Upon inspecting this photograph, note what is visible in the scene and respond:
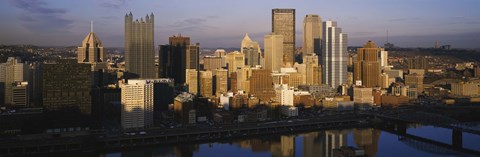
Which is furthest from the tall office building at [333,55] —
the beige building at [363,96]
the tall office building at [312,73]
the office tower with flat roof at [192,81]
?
the office tower with flat roof at [192,81]

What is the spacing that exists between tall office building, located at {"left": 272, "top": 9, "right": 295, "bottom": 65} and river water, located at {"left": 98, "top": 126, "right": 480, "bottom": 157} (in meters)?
22.1

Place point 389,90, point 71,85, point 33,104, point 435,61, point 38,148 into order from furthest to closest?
point 435,61 < point 389,90 < point 33,104 < point 71,85 < point 38,148

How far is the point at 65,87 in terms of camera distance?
56.0 feet

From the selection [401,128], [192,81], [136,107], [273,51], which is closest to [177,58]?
[192,81]

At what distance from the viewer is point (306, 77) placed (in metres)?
32.9

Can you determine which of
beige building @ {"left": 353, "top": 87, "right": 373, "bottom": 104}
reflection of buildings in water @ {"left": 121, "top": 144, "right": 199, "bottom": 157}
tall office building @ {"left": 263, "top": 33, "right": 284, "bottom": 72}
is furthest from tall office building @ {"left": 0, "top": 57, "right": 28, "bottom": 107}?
tall office building @ {"left": 263, "top": 33, "right": 284, "bottom": 72}

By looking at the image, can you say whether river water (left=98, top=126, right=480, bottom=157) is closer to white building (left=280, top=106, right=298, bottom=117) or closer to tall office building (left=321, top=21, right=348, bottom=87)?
white building (left=280, top=106, right=298, bottom=117)

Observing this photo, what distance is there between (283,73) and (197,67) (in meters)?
5.25

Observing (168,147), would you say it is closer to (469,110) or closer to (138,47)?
(469,110)

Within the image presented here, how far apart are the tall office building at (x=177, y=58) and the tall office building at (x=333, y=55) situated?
8.31 metres

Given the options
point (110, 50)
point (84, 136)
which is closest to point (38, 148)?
point (84, 136)

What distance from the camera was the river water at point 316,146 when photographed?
14078mm

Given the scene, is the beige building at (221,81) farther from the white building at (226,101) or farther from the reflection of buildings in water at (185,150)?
the reflection of buildings in water at (185,150)

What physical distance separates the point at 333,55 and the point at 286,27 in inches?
318
